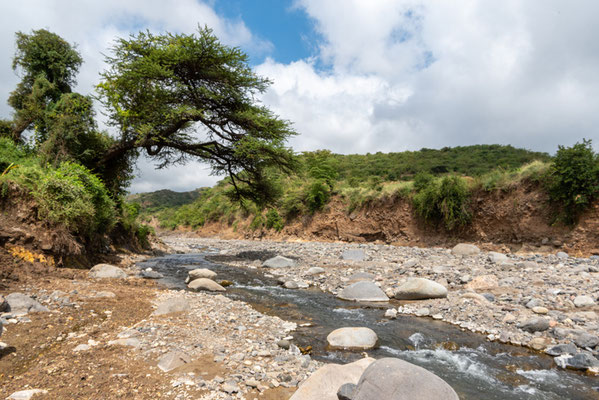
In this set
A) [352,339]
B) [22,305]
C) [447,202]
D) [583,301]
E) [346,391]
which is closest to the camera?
[346,391]

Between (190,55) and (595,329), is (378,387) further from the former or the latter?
(190,55)

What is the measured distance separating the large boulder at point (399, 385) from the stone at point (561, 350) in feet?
9.88

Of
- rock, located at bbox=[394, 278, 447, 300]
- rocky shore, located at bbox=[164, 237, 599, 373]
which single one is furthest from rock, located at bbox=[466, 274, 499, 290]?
rock, located at bbox=[394, 278, 447, 300]

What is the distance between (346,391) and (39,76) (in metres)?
15.4

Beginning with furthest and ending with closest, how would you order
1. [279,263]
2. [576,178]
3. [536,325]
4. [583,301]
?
[279,263] < [576,178] < [583,301] < [536,325]

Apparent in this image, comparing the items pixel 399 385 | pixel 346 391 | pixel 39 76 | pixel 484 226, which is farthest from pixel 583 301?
pixel 39 76

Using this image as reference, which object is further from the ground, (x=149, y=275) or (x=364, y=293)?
(x=364, y=293)

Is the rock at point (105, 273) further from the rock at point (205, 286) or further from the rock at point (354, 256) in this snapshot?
the rock at point (354, 256)

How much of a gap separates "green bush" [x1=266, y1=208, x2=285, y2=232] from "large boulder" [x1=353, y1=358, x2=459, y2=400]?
2662 cm

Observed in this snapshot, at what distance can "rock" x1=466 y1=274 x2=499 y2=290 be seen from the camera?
748cm

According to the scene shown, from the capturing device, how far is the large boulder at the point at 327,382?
9.24 feet

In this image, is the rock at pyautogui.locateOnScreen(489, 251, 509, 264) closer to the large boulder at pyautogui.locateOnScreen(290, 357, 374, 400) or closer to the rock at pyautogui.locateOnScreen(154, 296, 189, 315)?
the large boulder at pyautogui.locateOnScreen(290, 357, 374, 400)

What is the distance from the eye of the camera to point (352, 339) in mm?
4645

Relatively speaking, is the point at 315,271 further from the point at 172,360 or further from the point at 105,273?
the point at 172,360
